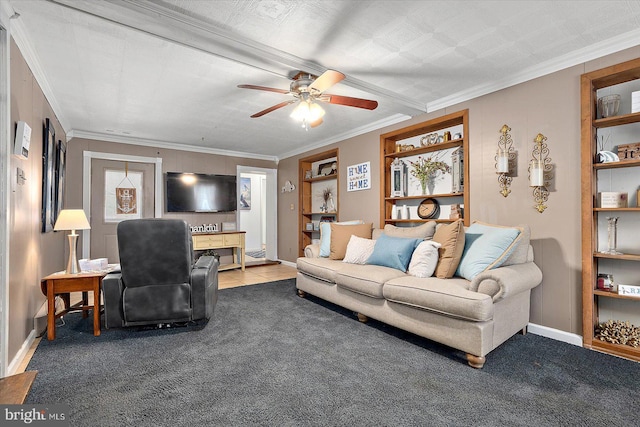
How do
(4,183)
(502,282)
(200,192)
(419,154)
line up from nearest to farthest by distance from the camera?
(4,183) < (502,282) < (419,154) < (200,192)

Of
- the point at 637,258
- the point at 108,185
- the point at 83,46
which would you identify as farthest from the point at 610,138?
the point at 108,185

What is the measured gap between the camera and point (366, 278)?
9.23 feet

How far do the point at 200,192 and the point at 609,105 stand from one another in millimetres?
5735

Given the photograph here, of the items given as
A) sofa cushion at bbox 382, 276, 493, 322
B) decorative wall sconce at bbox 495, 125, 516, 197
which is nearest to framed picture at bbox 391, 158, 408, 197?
decorative wall sconce at bbox 495, 125, 516, 197

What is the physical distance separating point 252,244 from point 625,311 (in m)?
7.78

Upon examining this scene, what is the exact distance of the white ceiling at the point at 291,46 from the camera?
1935 mm

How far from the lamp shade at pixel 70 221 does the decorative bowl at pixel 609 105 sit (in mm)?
4557

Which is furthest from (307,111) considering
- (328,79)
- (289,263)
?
(289,263)

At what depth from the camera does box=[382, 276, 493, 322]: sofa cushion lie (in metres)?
2.04

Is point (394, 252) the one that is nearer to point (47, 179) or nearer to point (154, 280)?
point (154, 280)

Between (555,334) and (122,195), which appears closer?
(555,334)

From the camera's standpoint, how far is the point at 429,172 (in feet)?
12.8

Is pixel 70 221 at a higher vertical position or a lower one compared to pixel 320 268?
higher

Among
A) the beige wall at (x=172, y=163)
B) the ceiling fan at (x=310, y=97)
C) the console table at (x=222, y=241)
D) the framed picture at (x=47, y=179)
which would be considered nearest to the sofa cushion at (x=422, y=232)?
the ceiling fan at (x=310, y=97)
